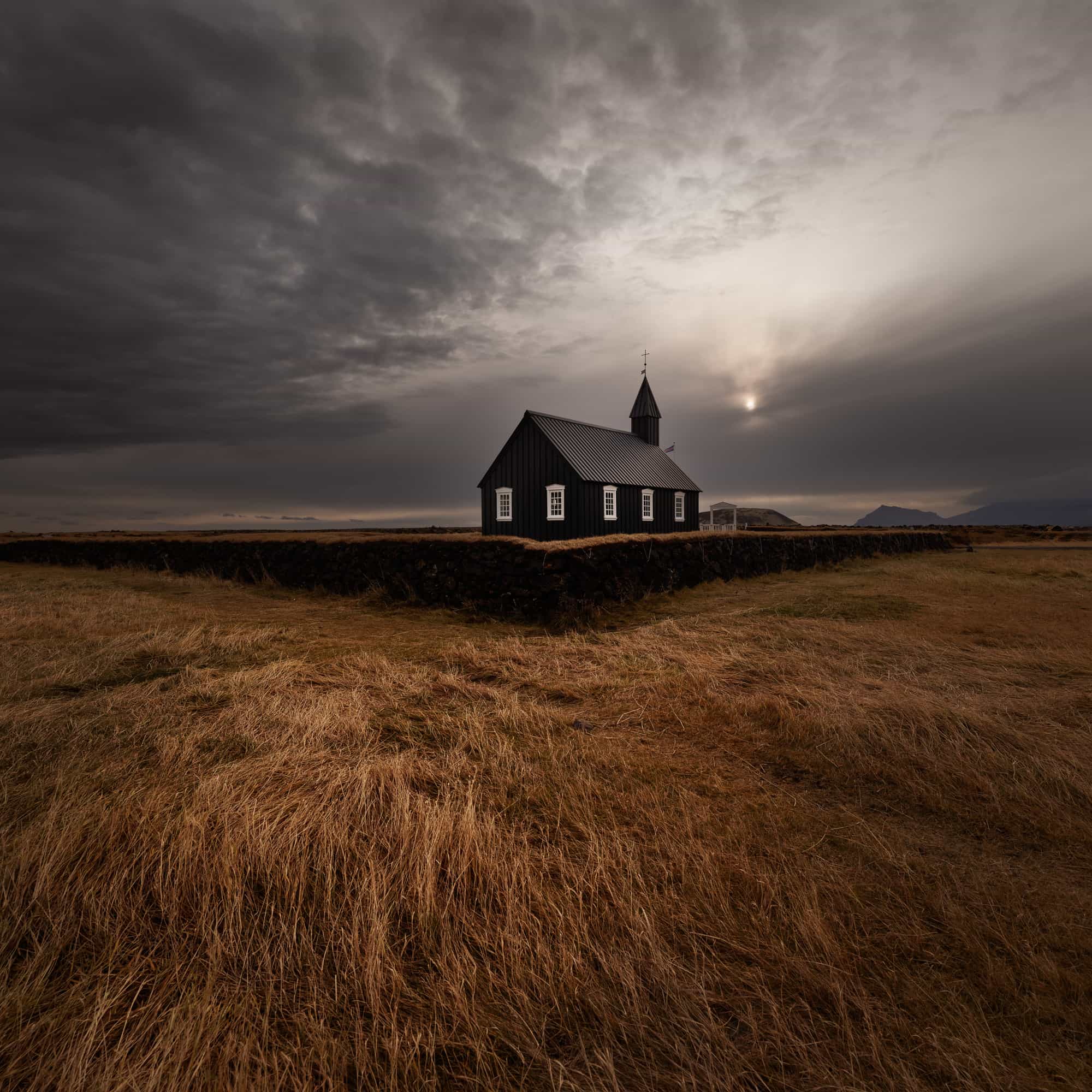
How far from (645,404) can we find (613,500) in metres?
10.4

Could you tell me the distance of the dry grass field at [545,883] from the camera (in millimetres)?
2059

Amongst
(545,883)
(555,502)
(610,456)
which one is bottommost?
(545,883)

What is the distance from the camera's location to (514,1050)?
2.08 metres

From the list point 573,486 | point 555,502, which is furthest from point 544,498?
point 573,486

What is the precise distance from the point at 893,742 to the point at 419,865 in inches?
163

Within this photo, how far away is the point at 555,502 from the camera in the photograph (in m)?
24.1

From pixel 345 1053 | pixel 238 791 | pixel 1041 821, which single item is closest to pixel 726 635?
pixel 1041 821

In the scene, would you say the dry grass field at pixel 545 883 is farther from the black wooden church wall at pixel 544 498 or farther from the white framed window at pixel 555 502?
the white framed window at pixel 555 502

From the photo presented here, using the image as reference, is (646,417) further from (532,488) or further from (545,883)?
(545,883)

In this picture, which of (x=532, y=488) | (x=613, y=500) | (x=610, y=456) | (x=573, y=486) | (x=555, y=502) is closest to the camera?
(x=573, y=486)

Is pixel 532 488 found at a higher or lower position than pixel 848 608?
higher

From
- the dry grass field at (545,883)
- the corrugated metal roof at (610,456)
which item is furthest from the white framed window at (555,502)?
the dry grass field at (545,883)

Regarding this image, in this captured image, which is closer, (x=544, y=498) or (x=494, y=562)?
(x=494, y=562)

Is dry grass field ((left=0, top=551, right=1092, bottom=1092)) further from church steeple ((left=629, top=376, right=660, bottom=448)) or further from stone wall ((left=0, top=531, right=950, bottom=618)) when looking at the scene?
church steeple ((left=629, top=376, right=660, bottom=448))
